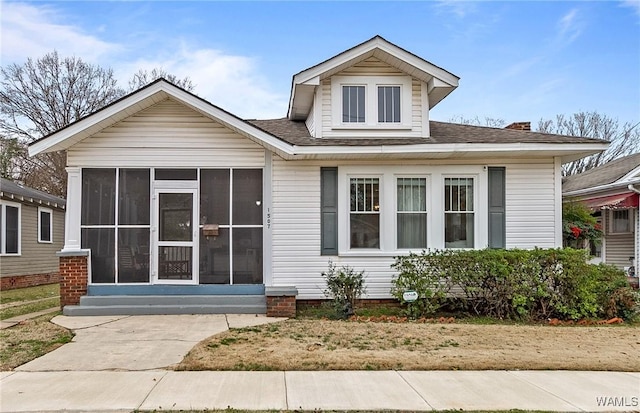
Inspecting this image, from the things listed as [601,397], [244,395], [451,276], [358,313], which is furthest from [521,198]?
[244,395]

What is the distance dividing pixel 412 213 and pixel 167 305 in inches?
209

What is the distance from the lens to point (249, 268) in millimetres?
10109

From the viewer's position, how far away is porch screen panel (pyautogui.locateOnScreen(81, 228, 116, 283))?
9.91 metres

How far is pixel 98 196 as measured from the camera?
32.9 ft

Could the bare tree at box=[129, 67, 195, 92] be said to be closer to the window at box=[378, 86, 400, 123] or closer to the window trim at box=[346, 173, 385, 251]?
the window at box=[378, 86, 400, 123]

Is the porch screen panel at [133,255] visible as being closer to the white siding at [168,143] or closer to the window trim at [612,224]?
the white siding at [168,143]

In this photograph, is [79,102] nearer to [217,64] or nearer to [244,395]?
[217,64]

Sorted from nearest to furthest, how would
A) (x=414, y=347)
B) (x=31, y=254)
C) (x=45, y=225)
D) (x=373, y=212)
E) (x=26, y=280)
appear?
(x=414, y=347) < (x=373, y=212) < (x=26, y=280) < (x=31, y=254) < (x=45, y=225)

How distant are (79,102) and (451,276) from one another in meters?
27.6

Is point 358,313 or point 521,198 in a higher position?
point 521,198

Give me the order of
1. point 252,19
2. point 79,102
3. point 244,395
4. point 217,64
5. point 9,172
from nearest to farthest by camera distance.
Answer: point 244,395 < point 252,19 < point 217,64 < point 9,172 < point 79,102

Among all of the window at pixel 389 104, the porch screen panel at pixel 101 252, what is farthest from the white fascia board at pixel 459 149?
the porch screen panel at pixel 101 252

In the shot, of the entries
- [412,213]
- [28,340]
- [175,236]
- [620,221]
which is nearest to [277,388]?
[28,340]

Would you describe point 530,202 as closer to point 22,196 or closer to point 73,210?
point 73,210
